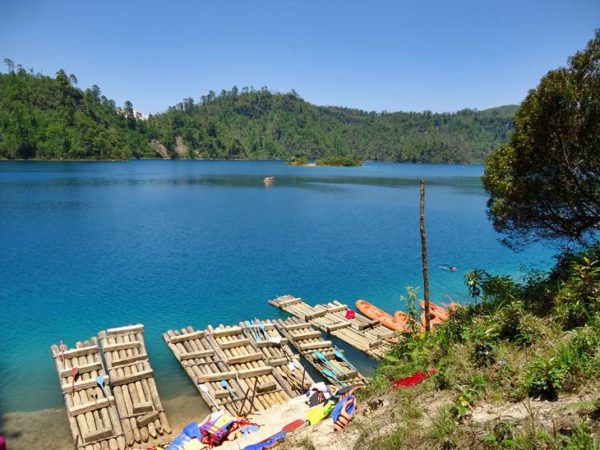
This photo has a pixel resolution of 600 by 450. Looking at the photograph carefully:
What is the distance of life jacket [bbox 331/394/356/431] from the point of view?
1191cm

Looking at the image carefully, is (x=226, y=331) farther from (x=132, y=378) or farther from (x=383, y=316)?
(x=383, y=316)

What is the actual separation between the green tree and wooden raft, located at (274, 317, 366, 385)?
10452 mm

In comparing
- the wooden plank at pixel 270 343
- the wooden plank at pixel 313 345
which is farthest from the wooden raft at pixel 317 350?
the wooden plank at pixel 270 343

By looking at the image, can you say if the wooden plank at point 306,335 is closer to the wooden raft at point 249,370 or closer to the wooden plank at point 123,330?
the wooden raft at point 249,370

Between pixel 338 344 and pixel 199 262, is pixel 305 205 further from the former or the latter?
pixel 338 344

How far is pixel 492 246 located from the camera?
50062mm

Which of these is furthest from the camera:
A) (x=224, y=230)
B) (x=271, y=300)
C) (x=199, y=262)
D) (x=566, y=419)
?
(x=224, y=230)

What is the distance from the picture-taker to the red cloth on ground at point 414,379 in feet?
42.1

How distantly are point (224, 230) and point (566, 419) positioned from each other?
50.6m

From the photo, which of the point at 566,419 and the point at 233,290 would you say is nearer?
the point at 566,419

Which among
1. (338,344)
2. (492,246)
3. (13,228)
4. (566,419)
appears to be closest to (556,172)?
(566,419)

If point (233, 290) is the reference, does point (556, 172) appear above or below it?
above

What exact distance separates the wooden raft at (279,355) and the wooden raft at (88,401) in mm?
7180

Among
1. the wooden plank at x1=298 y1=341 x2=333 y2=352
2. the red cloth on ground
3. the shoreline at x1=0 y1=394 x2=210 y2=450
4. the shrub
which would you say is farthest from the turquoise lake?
the shrub
